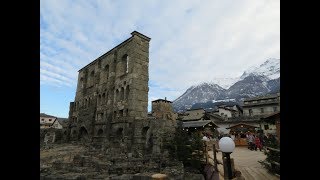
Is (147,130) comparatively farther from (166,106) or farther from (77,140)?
(77,140)

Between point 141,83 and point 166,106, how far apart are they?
4.53 meters

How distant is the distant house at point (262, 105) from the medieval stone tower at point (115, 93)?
29.8 meters

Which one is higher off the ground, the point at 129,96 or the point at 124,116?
the point at 129,96

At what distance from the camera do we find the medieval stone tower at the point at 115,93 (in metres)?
23.8

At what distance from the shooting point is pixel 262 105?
1761 inches

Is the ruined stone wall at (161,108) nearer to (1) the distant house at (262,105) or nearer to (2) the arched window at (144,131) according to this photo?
(2) the arched window at (144,131)

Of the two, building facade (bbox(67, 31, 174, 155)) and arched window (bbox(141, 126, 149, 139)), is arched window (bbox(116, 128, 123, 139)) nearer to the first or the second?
building facade (bbox(67, 31, 174, 155))

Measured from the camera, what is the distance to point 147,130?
2106 centimetres

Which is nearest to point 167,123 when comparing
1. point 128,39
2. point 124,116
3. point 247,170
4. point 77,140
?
point 124,116

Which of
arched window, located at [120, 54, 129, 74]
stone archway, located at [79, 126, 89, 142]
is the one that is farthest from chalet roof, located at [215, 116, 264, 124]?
stone archway, located at [79, 126, 89, 142]

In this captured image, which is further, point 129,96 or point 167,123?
point 129,96

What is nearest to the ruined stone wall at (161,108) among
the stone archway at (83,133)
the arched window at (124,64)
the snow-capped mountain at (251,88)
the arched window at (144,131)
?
the arched window at (144,131)
